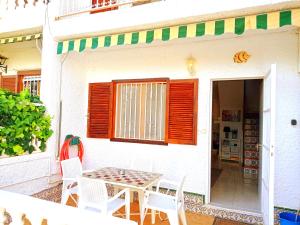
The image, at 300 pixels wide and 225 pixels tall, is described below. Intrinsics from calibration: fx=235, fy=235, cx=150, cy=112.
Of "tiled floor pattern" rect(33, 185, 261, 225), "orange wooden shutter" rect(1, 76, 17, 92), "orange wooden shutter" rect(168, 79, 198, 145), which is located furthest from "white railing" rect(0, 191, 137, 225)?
"orange wooden shutter" rect(1, 76, 17, 92)

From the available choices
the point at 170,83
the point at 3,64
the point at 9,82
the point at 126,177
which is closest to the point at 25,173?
the point at 126,177

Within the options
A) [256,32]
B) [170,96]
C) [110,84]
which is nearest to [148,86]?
[170,96]

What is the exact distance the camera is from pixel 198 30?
5172 millimetres

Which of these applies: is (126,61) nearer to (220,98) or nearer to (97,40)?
(97,40)

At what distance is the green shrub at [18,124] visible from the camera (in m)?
2.41

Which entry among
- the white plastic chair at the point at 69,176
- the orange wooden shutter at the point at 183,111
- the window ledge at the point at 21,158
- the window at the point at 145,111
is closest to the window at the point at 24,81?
the window at the point at 145,111

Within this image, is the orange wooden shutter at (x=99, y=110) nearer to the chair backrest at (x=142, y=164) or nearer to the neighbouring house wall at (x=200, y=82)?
the neighbouring house wall at (x=200, y=82)

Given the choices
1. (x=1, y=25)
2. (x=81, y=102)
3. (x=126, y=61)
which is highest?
(x=1, y=25)

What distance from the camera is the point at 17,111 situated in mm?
2471

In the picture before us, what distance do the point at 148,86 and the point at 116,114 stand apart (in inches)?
55.5

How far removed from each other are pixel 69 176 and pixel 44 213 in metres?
3.63

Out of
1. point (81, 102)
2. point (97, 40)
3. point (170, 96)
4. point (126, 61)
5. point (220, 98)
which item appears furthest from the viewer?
point (220, 98)

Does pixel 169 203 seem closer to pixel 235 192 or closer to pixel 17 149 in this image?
pixel 17 149

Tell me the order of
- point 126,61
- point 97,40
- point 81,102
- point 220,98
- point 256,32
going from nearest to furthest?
1. point 256,32
2. point 97,40
3. point 126,61
4. point 81,102
5. point 220,98
